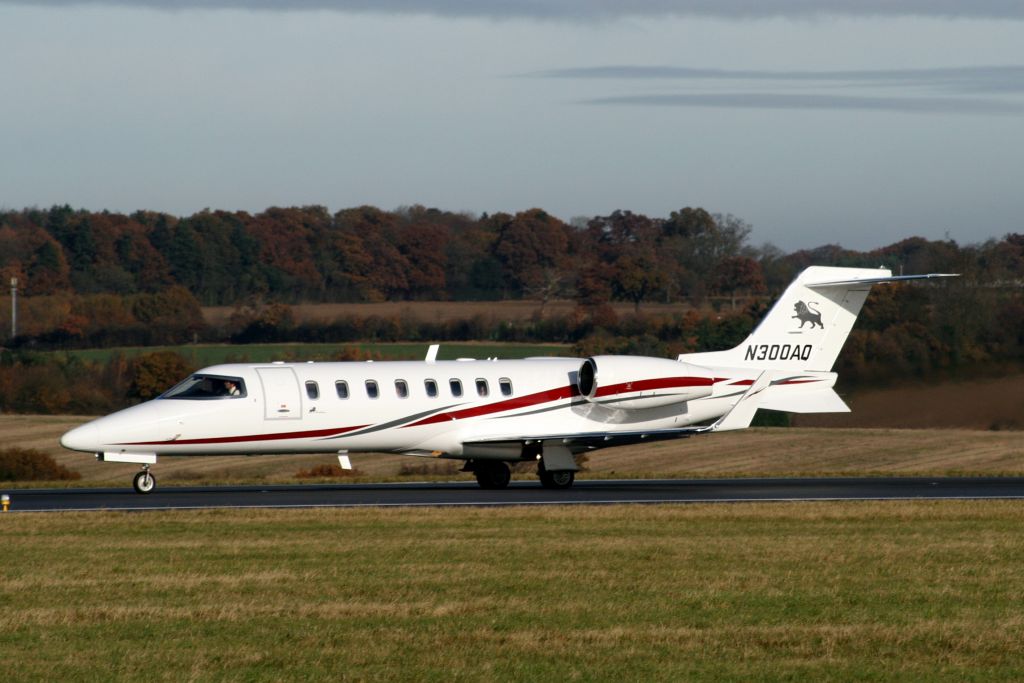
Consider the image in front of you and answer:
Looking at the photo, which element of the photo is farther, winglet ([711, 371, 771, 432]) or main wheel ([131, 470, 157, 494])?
winglet ([711, 371, 771, 432])

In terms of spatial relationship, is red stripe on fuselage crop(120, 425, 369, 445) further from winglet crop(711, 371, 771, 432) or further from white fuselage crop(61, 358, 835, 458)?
winglet crop(711, 371, 771, 432)

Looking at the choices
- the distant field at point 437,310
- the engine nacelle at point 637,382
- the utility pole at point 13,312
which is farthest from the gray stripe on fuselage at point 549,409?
the utility pole at point 13,312

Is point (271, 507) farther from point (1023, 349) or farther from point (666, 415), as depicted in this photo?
point (1023, 349)

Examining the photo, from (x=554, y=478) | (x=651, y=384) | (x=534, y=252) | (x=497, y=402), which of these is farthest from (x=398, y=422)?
(x=534, y=252)

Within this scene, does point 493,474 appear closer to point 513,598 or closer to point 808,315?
point 808,315

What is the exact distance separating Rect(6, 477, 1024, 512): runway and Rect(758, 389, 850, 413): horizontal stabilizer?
153 cm

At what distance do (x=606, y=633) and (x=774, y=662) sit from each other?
157 centimetres

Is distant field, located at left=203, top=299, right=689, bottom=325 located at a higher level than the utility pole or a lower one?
lower

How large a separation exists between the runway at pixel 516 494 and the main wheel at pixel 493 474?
273mm

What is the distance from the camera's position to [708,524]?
21031mm

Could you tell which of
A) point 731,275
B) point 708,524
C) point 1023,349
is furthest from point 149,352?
point 708,524

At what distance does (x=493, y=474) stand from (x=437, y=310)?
55202 mm

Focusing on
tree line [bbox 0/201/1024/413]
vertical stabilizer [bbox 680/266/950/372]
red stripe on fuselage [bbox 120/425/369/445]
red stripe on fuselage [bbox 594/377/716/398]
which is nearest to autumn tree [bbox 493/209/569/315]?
tree line [bbox 0/201/1024/413]

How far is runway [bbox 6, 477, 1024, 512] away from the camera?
82.6 ft
